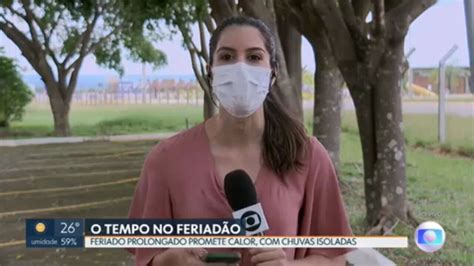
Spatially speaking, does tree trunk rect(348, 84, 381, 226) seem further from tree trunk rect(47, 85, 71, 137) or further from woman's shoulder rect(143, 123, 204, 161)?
woman's shoulder rect(143, 123, 204, 161)

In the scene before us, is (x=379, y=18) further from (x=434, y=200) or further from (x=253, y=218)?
(x=253, y=218)

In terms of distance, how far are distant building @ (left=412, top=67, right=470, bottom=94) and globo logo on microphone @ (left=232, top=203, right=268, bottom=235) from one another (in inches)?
66.5

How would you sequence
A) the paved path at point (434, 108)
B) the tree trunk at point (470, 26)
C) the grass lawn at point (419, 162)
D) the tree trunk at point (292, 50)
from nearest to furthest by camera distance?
the tree trunk at point (470, 26), the grass lawn at point (419, 162), the paved path at point (434, 108), the tree trunk at point (292, 50)

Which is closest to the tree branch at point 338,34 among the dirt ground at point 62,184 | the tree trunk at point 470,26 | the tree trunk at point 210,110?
the tree trunk at point 470,26

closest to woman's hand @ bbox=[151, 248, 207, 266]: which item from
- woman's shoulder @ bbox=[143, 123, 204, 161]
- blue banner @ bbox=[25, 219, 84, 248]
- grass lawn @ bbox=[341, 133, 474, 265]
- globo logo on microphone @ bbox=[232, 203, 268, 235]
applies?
globo logo on microphone @ bbox=[232, 203, 268, 235]

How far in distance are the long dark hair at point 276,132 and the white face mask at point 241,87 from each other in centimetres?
3

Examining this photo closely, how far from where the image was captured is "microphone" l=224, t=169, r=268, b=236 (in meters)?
1.46

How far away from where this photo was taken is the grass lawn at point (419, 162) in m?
2.91

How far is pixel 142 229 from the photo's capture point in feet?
5.81

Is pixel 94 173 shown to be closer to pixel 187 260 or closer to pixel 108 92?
pixel 108 92

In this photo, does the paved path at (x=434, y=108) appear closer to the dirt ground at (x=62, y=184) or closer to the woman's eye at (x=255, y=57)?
the dirt ground at (x=62, y=184)

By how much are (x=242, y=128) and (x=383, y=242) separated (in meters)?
1.10

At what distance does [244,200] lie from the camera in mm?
1456

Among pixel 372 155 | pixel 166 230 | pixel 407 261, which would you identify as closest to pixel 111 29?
pixel 372 155
